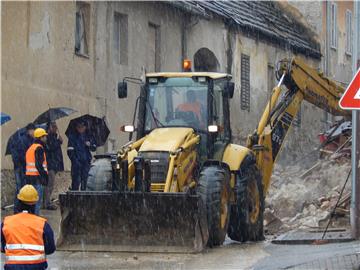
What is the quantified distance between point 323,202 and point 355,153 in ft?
17.3

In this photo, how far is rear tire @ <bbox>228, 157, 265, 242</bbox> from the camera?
53.0ft

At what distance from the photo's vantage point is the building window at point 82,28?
2414cm

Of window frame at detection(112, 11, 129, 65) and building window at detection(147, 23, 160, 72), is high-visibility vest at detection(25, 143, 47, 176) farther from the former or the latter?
building window at detection(147, 23, 160, 72)

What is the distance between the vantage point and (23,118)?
21500 millimetres

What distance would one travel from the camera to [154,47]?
91.1 ft

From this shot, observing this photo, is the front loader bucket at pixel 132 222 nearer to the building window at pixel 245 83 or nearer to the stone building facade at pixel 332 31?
the building window at pixel 245 83

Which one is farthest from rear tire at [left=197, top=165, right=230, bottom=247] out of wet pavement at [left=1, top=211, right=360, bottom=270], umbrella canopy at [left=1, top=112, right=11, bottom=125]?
umbrella canopy at [left=1, top=112, right=11, bottom=125]

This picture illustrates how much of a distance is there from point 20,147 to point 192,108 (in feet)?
12.3

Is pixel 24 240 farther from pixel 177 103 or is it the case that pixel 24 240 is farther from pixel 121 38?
pixel 121 38

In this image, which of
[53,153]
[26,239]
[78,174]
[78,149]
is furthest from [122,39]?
[26,239]

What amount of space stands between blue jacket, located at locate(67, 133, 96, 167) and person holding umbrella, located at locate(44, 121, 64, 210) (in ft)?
0.88

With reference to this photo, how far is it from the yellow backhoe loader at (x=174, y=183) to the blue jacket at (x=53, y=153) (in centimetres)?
407

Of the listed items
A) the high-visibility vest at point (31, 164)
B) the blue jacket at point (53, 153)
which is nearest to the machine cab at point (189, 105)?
the high-visibility vest at point (31, 164)

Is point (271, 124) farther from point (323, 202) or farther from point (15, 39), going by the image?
point (15, 39)
